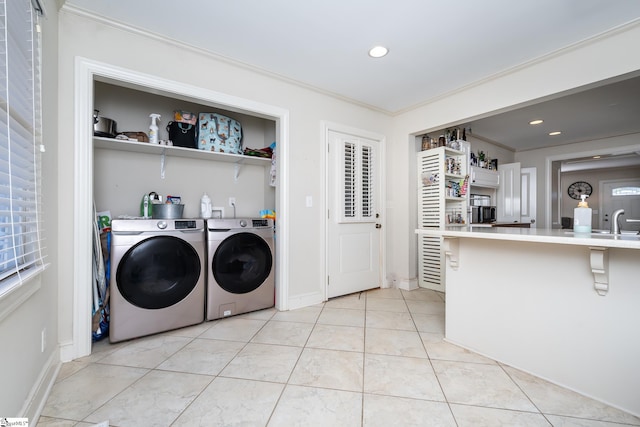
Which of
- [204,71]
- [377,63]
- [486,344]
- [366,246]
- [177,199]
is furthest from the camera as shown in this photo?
[366,246]

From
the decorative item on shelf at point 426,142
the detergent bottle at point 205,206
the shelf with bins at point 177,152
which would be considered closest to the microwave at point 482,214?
the decorative item on shelf at point 426,142

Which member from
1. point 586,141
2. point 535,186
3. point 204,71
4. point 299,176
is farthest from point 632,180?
point 204,71

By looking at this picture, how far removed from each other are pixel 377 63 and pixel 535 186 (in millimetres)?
4360

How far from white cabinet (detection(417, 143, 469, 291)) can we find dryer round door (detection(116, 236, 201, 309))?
9.13 feet

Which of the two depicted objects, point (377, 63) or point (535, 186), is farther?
point (535, 186)

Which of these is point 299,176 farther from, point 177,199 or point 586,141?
point 586,141

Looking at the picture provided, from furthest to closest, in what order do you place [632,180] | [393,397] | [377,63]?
[632,180], [377,63], [393,397]

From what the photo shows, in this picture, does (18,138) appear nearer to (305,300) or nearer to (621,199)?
(305,300)

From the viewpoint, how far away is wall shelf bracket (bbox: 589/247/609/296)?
4.47ft

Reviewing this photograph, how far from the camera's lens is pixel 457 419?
1.27 meters

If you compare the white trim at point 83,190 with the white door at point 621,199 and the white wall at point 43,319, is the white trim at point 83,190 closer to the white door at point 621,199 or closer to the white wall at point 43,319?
the white wall at point 43,319

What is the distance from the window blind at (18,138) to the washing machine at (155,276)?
640mm

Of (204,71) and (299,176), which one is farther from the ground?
(204,71)

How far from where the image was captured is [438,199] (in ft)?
11.2
